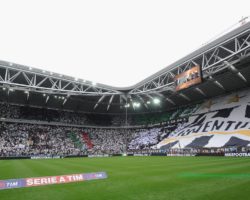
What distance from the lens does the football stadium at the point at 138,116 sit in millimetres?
33269

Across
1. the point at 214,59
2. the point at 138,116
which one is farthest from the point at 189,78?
the point at 138,116

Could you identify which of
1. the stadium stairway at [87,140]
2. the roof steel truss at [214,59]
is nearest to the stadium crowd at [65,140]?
the stadium stairway at [87,140]

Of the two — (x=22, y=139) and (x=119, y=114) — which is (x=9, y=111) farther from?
(x=119, y=114)

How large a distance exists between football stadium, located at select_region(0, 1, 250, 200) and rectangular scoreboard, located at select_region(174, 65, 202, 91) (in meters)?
0.16

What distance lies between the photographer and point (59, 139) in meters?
56.2

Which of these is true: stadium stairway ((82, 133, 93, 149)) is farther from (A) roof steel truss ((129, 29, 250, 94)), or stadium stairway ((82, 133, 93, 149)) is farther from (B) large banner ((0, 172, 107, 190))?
(B) large banner ((0, 172, 107, 190))

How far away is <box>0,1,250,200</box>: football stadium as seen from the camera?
3327 centimetres

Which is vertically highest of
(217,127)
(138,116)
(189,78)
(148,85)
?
(148,85)

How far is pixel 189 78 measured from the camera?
36938 mm

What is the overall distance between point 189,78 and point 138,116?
119ft

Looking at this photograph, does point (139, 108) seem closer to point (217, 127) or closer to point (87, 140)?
point (87, 140)

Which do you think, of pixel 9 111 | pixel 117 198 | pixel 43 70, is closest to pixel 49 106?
pixel 9 111

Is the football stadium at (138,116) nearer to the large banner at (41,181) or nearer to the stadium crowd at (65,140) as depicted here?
the stadium crowd at (65,140)

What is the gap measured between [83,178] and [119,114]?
193ft
